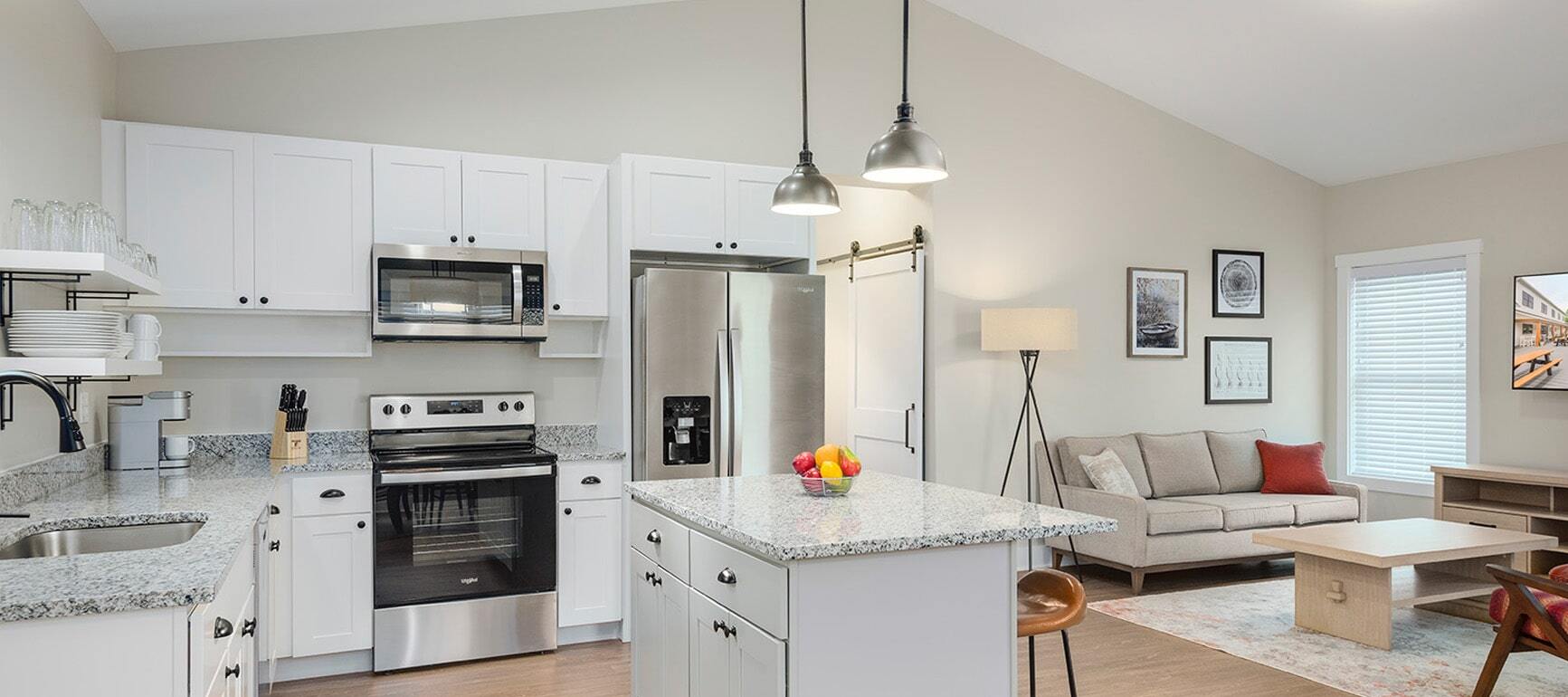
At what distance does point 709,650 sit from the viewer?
9.11ft

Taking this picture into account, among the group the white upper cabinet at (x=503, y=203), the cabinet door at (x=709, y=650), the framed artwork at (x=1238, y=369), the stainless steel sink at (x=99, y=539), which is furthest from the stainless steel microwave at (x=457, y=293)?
the framed artwork at (x=1238, y=369)

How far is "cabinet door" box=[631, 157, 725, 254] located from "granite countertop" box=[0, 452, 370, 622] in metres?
1.65

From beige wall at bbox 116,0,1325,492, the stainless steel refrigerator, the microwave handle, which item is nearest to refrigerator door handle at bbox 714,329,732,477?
the stainless steel refrigerator

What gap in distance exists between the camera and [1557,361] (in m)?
5.61

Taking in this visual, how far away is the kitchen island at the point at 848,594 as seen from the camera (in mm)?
2379

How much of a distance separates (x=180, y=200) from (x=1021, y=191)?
449 centimetres

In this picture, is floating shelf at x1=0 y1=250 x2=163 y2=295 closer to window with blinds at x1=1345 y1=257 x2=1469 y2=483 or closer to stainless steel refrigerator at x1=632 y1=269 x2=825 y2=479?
stainless steel refrigerator at x1=632 y1=269 x2=825 y2=479

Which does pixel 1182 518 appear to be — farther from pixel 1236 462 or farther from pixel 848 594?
pixel 848 594

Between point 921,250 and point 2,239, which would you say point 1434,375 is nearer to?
point 921,250

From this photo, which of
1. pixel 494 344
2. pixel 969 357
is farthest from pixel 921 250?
pixel 494 344

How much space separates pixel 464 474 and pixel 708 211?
1718 mm

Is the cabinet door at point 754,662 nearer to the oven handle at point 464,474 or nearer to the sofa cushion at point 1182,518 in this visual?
the oven handle at point 464,474

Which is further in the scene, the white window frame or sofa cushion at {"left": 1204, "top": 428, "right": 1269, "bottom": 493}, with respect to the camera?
sofa cushion at {"left": 1204, "top": 428, "right": 1269, "bottom": 493}

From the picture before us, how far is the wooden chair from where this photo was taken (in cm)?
346
